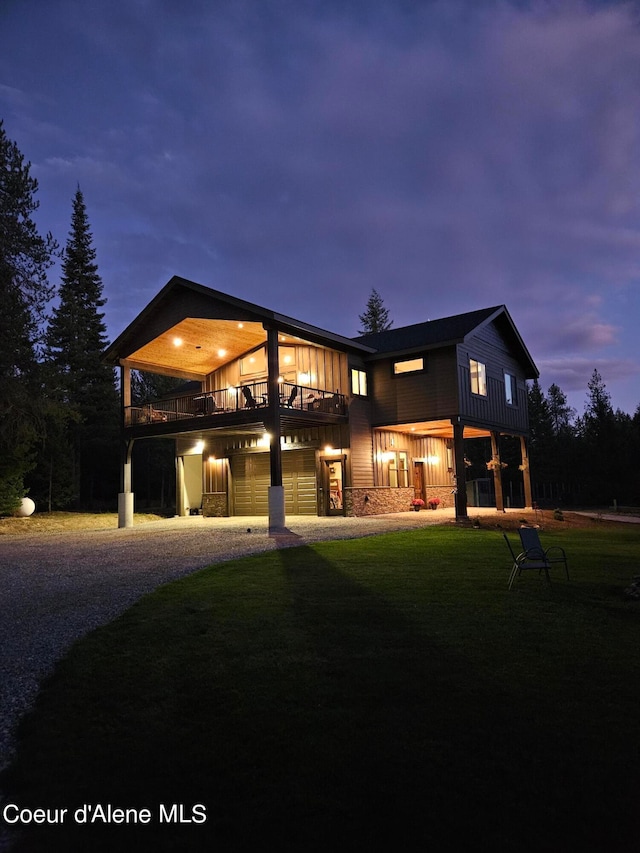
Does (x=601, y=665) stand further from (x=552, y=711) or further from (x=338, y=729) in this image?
(x=338, y=729)

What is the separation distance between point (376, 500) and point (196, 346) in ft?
32.2

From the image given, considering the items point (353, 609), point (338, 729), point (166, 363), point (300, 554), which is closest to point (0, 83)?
point (166, 363)

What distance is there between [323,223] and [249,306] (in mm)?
149457

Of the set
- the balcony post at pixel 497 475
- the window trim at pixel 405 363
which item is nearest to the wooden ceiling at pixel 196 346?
the window trim at pixel 405 363

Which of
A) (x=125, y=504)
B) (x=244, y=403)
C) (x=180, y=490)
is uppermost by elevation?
(x=244, y=403)

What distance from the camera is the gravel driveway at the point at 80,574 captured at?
16.1 ft

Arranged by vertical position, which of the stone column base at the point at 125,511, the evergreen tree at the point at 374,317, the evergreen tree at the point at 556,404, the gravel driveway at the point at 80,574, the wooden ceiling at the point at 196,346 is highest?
the evergreen tree at the point at 374,317

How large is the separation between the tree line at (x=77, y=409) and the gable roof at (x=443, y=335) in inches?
450

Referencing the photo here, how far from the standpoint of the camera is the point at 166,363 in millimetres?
24328

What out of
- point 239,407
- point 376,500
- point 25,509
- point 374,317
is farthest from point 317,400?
point 374,317

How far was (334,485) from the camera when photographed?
2225 cm

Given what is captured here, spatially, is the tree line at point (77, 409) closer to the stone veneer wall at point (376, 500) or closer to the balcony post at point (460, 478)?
the stone veneer wall at point (376, 500)

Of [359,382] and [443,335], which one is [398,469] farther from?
[443,335]

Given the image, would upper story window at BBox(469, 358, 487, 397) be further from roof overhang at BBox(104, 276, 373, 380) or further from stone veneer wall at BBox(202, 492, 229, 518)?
stone veneer wall at BBox(202, 492, 229, 518)
